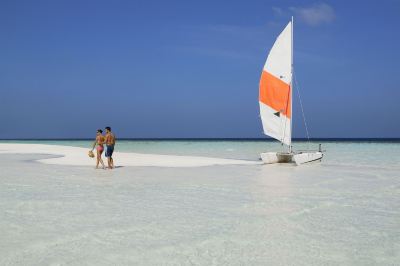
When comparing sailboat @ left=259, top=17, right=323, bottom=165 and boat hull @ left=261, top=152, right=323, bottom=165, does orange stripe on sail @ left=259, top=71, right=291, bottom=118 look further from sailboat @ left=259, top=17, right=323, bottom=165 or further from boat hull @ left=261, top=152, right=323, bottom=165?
boat hull @ left=261, top=152, right=323, bottom=165

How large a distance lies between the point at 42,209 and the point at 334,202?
18.7ft

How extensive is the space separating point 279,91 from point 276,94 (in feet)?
0.66

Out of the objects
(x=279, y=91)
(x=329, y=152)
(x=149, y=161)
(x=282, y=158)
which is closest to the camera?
(x=282, y=158)

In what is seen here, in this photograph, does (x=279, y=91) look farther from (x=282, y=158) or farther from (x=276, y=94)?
(x=282, y=158)

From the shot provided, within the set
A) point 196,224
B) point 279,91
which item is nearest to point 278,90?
point 279,91

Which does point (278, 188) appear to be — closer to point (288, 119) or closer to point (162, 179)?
point (162, 179)

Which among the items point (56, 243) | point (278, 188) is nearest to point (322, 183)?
point (278, 188)

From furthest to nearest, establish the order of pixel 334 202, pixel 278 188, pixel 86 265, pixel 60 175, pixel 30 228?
pixel 60 175 < pixel 278 188 < pixel 334 202 < pixel 30 228 < pixel 86 265

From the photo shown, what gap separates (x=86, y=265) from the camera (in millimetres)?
4566

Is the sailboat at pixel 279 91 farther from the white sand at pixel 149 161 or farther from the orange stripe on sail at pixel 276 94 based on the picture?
the white sand at pixel 149 161

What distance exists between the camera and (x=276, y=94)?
20.7 m

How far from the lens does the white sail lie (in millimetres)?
20719

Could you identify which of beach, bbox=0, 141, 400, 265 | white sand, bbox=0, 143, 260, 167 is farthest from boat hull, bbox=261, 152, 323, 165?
beach, bbox=0, 141, 400, 265

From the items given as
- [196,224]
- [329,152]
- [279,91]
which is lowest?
[196,224]
